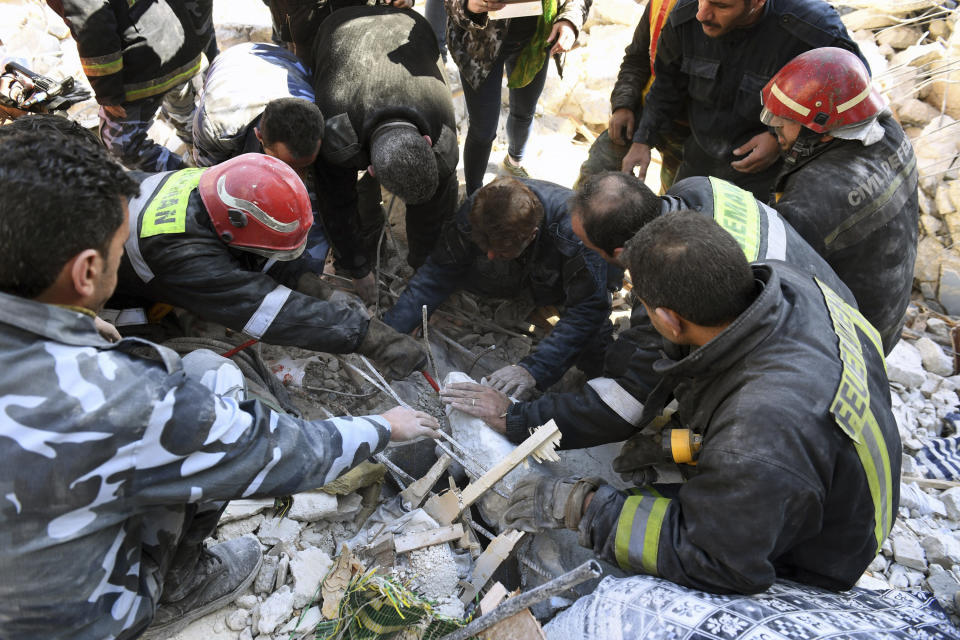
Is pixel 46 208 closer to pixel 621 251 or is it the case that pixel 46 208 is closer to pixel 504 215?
pixel 621 251

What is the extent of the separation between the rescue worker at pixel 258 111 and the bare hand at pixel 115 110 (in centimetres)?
58

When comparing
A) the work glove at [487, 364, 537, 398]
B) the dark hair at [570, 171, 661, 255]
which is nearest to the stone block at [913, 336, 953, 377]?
the dark hair at [570, 171, 661, 255]

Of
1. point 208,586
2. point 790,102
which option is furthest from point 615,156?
point 208,586

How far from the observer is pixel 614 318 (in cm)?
464

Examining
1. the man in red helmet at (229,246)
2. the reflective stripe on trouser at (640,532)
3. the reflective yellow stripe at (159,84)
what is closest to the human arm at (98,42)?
the reflective yellow stripe at (159,84)

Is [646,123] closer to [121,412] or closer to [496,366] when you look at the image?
[496,366]

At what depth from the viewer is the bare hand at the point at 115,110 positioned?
13.6 ft

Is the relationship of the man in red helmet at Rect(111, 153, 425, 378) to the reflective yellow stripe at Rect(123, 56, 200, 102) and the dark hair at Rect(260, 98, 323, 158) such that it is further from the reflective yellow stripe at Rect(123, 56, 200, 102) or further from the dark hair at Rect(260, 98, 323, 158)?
the reflective yellow stripe at Rect(123, 56, 200, 102)

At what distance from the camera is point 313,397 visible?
142 inches

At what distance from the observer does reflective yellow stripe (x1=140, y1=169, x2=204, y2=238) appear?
2.72 metres

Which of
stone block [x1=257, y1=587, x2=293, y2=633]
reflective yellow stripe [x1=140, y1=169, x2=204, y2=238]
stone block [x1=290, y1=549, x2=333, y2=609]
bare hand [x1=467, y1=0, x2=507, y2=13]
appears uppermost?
bare hand [x1=467, y1=0, x2=507, y2=13]

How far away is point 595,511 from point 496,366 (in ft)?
6.29

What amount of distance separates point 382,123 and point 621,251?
1811mm

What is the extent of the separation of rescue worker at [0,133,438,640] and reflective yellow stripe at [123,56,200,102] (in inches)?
114
